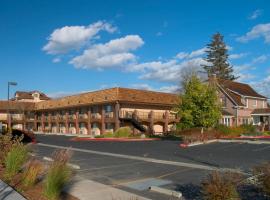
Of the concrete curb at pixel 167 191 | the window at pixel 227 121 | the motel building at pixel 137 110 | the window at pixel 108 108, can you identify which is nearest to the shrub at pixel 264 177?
the concrete curb at pixel 167 191

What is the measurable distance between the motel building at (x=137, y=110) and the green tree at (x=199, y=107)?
33.6 feet

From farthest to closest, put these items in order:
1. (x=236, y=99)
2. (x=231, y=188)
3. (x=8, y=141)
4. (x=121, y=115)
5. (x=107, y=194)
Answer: (x=236, y=99) → (x=121, y=115) → (x=8, y=141) → (x=107, y=194) → (x=231, y=188)

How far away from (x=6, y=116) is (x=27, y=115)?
4190 mm

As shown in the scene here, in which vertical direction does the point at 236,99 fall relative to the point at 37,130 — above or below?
above

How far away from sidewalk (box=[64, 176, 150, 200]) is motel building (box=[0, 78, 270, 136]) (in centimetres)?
3336

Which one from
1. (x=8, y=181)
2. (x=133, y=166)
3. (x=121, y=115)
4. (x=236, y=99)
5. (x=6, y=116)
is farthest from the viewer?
(x=6, y=116)

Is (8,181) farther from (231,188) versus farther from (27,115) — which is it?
(27,115)

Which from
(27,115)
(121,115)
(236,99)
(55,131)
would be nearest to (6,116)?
(27,115)

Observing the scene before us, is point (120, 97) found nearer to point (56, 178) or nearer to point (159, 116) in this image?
point (159, 116)

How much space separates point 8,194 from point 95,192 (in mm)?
2405

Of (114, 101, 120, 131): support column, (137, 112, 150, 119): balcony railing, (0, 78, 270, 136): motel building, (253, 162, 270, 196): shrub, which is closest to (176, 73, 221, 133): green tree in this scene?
(0, 78, 270, 136): motel building

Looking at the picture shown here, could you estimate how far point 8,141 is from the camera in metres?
14.5

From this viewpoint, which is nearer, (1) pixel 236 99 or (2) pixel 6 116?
(1) pixel 236 99

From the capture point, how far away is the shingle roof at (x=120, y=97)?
47531mm
